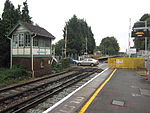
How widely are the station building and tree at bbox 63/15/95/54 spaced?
18.2 meters

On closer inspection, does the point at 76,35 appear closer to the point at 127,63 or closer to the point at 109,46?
the point at 127,63

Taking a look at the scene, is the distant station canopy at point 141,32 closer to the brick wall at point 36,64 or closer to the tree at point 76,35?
the brick wall at point 36,64

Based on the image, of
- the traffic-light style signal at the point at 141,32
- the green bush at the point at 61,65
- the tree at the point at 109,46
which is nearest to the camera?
the traffic-light style signal at the point at 141,32

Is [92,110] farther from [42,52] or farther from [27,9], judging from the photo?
[27,9]

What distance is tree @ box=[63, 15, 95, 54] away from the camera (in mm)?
41156

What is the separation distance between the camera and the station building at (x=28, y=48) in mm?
15672

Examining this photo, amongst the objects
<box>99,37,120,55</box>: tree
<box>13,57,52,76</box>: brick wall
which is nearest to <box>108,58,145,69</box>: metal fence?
<box>13,57,52,76</box>: brick wall

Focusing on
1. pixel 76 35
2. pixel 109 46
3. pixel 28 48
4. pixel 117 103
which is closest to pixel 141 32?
pixel 117 103

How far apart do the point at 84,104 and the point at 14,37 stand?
14.9 meters

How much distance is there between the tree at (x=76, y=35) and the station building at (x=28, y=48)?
59.6ft

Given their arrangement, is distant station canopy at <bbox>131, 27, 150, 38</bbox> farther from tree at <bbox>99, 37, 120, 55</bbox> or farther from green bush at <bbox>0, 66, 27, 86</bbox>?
tree at <bbox>99, 37, 120, 55</bbox>

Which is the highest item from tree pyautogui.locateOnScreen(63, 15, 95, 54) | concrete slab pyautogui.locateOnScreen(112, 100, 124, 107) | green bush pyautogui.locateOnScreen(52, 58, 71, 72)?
tree pyautogui.locateOnScreen(63, 15, 95, 54)

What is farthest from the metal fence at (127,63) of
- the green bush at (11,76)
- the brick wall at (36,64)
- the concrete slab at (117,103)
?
the concrete slab at (117,103)

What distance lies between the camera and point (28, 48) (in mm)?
16000
